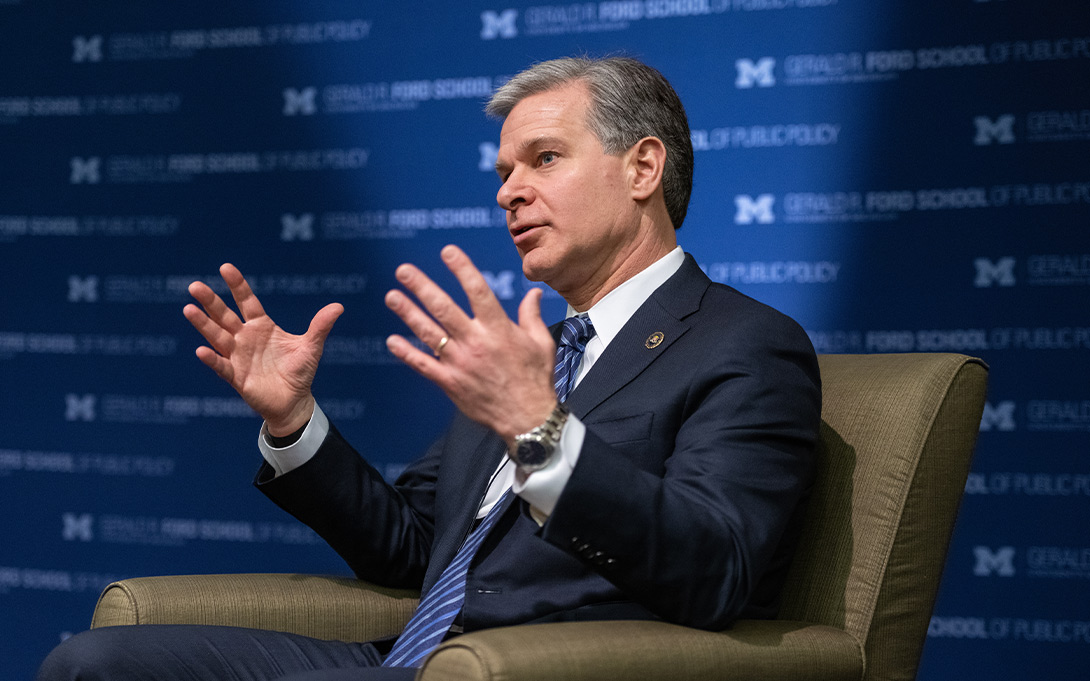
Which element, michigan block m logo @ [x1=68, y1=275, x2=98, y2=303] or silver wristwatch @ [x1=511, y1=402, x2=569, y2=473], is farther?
michigan block m logo @ [x1=68, y1=275, x2=98, y2=303]

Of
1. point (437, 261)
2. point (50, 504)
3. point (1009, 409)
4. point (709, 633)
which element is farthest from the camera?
point (50, 504)

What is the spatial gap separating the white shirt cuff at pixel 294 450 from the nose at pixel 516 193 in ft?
1.56

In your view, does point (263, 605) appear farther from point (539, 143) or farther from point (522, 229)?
point (539, 143)

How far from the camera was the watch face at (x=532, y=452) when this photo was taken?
3.88ft

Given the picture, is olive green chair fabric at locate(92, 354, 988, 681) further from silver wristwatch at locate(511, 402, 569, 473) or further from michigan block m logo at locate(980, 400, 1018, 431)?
michigan block m logo at locate(980, 400, 1018, 431)

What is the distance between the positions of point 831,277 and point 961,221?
35cm

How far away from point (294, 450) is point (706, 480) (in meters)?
0.76

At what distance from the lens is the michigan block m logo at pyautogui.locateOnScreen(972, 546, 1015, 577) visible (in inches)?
105

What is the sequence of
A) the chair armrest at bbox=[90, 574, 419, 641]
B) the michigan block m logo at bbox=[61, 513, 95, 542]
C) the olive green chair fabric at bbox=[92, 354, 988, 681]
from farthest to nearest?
the michigan block m logo at bbox=[61, 513, 95, 542]
the chair armrest at bbox=[90, 574, 419, 641]
the olive green chair fabric at bbox=[92, 354, 988, 681]

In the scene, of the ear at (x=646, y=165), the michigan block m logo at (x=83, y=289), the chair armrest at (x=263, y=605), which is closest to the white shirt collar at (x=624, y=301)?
the ear at (x=646, y=165)

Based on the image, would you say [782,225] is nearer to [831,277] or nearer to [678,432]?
[831,277]

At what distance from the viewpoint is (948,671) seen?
2.71m

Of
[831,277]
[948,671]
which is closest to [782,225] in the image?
[831,277]

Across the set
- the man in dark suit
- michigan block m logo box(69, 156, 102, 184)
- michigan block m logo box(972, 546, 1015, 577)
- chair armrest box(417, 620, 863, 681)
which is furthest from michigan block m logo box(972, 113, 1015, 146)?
michigan block m logo box(69, 156, 102, 184)
